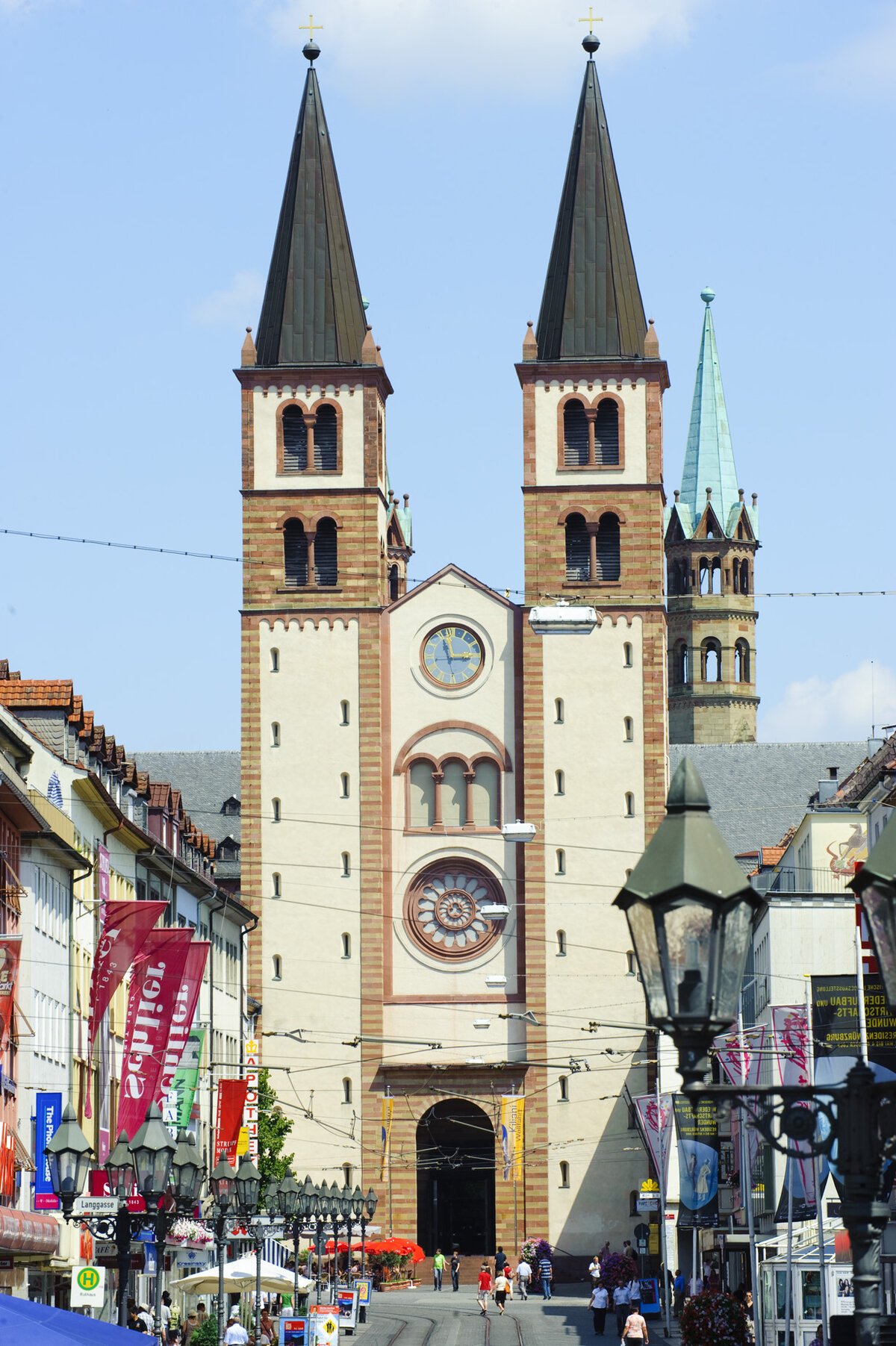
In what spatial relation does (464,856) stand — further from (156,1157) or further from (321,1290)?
(156,1157)

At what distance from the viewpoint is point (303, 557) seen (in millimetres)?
79688

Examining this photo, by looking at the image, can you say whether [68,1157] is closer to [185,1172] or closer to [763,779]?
[185,1172]

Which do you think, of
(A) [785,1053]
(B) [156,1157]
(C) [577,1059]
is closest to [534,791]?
(C) [577,1059]

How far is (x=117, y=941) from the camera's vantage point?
44938mm

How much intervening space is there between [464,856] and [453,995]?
4.10m

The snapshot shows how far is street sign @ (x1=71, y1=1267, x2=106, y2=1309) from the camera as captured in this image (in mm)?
29078

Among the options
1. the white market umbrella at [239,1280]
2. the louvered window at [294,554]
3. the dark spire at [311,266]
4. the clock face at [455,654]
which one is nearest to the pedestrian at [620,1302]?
the white market umbrella at [239,1280]

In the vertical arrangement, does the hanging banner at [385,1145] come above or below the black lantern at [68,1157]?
above

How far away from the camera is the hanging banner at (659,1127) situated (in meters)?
48.1

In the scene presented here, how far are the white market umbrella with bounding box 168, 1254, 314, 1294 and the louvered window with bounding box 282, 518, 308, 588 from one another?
33.2m

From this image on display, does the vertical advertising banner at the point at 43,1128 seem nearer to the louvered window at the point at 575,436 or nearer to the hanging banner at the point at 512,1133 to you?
the hanging banner at the point at 512,1133

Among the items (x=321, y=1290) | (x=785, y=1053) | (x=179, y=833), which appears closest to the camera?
(x=785, y=1053)

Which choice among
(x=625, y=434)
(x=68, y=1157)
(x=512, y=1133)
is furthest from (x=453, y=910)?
(x=68, y=1157)

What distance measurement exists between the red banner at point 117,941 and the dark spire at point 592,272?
3914 cm
